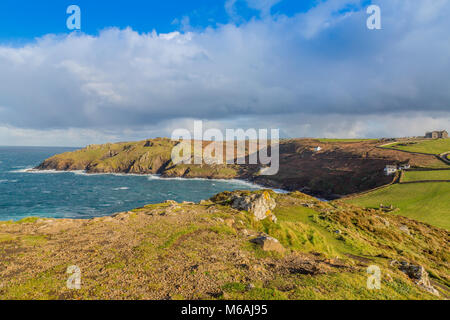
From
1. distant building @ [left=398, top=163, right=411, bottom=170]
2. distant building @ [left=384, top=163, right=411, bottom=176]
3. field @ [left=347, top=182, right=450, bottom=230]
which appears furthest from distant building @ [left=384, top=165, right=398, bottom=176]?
field @ [left=347, top=182, right=450, bottom=230]

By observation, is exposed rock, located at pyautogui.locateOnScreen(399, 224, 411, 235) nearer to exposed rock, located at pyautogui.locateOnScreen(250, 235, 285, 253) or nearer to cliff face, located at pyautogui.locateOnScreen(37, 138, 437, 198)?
exposed rock, located at pyautogui.locateOnScreen(250, 235, 285, 253)

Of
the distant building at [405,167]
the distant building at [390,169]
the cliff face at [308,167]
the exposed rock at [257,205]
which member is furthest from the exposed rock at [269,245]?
the distant building at [405,167]

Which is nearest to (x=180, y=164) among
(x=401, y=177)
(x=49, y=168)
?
(x=49, y=168)

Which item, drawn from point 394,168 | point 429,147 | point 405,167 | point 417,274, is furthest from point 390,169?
point 417,274

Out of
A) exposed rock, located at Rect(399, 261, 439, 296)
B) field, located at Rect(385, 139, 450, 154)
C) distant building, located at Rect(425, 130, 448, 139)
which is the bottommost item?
exposed rock, located at Rect(399, 261, 439, 296)

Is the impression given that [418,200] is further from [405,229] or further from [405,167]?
[405,167]

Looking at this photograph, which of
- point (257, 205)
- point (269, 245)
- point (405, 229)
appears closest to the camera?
point (269, 245)
